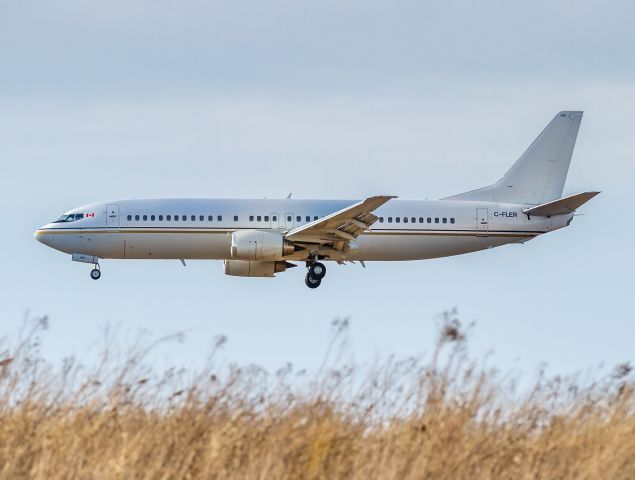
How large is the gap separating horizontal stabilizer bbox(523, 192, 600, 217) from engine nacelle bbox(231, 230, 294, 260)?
10708 millimetres

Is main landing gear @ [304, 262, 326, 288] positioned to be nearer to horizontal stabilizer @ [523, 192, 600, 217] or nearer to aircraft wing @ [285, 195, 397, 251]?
aircraft wing @ [285, 195, 397, 251]

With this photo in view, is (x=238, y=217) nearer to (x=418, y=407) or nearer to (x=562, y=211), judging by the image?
(x=562, y=211)

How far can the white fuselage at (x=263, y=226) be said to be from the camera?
46938mm

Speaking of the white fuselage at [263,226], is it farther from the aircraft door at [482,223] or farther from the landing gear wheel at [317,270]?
the landing gear wheel at [317,270]

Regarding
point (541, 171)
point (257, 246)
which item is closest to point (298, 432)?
point (257, 246)

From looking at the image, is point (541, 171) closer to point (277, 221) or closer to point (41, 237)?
point (277, 221)

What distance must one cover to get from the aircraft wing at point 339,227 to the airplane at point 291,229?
0.04 m

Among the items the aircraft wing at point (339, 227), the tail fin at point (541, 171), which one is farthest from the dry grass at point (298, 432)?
the tail fin at point (541, 171)

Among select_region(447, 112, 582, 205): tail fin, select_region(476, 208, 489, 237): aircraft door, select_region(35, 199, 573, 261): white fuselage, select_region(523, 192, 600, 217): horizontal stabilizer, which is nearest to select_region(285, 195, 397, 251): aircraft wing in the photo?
select_region(35, 199, 573, 261): white fuselage

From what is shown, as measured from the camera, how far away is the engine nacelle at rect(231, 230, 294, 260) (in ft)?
150

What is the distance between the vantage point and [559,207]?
49000mm

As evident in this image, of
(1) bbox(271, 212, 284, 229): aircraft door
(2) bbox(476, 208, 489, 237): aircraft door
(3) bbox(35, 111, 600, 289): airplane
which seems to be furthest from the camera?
(2) bbox(476, 208, 489, 237): aircraft door

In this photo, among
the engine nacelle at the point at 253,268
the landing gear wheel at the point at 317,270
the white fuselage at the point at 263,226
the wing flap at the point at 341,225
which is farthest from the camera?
the engine nacelle at the point at 253,268

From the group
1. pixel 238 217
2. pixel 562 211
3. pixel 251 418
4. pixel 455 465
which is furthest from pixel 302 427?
pixel 562 211
